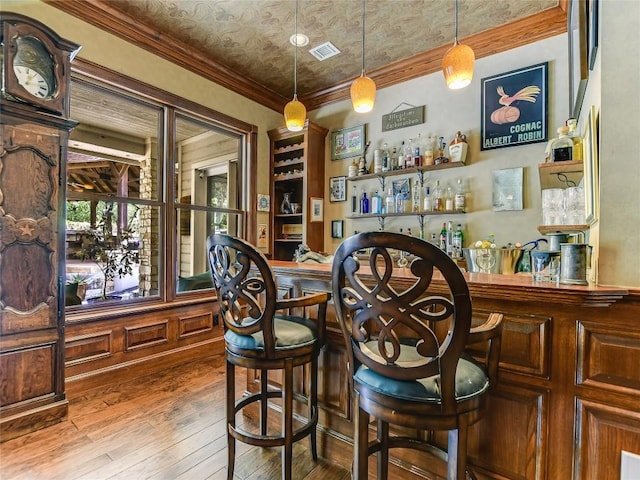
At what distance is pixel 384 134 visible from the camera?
3838 mm

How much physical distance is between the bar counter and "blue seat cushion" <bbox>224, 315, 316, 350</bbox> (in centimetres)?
51

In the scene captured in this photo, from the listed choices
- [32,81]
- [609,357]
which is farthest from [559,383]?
[32,81]

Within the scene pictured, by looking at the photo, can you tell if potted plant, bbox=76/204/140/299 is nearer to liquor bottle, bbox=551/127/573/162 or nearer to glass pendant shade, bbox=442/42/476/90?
glass pendant shade, bbox=442/42/476/90

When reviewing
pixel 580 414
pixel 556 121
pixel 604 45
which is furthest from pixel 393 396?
pixel 556 121

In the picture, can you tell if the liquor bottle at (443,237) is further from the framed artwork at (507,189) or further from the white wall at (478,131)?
the framed artwork at (507,189)

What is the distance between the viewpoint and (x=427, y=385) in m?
0.99

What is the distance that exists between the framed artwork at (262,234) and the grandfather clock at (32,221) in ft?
7.32

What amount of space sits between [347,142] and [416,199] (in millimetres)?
1219

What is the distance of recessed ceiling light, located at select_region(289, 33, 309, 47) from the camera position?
304 cm

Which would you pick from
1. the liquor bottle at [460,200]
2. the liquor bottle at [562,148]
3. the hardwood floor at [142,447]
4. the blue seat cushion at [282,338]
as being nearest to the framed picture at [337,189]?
the liquor bottle at [460,200]

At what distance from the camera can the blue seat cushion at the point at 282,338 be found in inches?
56.8

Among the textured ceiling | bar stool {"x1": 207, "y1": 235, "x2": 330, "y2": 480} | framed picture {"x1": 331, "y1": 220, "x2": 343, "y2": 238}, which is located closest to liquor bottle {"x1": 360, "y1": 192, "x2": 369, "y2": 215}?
framed picture {"x1": 331, "y1": 220, "x2": 343, "y2": 238}

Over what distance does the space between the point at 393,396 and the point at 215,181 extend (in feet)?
12.1

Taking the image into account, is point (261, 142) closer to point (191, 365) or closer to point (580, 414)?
point (191, 365)
